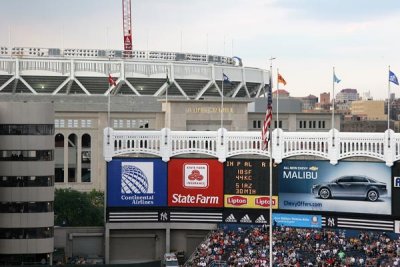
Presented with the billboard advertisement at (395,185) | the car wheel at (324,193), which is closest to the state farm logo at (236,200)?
the car wheel at (324,193)

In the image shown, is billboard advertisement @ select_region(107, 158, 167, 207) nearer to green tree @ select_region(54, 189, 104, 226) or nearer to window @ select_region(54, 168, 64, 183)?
green tree @ select_region(54, 189, 104, 226)

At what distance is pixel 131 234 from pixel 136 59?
2080 inches

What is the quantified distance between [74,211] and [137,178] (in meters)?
14.8

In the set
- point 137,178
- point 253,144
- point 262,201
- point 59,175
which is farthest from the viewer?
point 59,175

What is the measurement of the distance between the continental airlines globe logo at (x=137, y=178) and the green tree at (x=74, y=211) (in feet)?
45.4

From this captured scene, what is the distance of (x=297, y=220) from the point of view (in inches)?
2277

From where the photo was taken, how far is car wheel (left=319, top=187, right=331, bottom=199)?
2254 inches

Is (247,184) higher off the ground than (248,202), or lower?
higher

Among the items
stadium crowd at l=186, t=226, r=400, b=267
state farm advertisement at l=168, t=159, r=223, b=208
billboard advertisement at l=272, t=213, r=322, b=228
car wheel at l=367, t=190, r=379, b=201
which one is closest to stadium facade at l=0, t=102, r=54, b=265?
state farm advertisement at l=168, t=159, r=223, b=208

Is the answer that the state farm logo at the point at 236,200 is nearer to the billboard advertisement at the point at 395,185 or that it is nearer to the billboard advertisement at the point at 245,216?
the billboard advertisement at the point at 245,216

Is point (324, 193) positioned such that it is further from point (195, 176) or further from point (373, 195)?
point (195, 176)

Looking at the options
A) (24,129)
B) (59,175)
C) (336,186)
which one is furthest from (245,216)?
(59,175)

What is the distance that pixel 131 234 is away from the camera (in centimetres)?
5978

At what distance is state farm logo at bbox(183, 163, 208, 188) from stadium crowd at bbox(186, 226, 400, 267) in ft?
10.7
